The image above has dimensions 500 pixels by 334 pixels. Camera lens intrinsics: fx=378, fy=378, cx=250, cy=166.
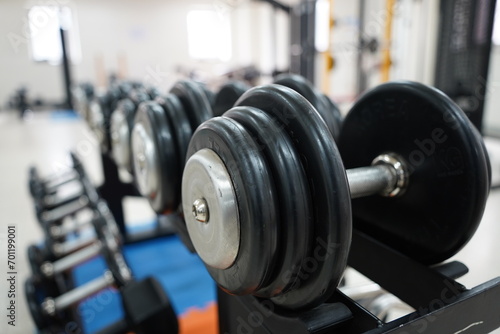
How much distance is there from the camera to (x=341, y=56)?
577cm

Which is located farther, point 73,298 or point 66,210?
point 66,210

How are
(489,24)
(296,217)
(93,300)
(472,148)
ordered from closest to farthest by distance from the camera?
(296,217)
(472,148)
(93,300)
(489,24)

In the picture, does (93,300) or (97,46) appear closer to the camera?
(93,300)

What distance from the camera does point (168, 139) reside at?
766 millimetres

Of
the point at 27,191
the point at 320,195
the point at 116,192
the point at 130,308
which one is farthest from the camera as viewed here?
the point at 27,191

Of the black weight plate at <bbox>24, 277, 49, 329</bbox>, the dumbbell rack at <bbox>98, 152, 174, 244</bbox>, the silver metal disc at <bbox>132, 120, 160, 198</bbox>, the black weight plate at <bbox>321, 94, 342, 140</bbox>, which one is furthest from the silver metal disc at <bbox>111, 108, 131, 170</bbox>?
the dumbbell rack at <bbox>98, 152, 174, 244</bbox>

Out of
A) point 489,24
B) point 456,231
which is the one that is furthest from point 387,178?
point 489,24

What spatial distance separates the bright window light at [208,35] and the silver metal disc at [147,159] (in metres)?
7.83

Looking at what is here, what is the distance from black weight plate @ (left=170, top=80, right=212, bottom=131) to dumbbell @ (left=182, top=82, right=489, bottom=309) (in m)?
0.24

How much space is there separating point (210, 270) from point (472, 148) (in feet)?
1.35

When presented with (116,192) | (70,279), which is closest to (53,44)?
(116,192)

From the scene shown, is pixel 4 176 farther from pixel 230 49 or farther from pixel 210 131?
pixel 230 49

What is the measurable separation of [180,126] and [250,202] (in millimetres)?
403

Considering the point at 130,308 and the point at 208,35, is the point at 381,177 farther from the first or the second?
the point at 208,35
